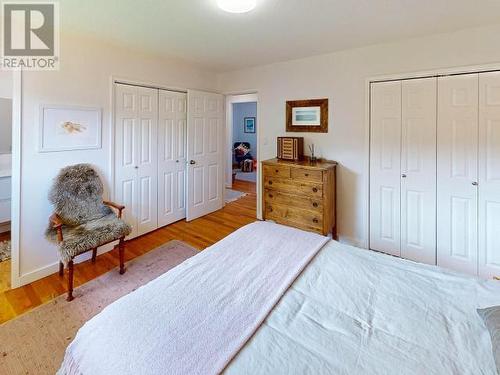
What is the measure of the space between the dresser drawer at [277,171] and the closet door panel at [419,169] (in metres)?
1.26

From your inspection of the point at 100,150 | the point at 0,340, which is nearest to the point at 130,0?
the point at 100,150

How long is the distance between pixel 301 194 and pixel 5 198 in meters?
3.76

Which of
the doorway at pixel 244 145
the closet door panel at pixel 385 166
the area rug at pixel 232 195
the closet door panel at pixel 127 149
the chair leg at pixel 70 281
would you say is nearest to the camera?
the chair leg at pixel 70 281

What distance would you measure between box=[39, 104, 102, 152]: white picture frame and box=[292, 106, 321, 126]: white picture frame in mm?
2379

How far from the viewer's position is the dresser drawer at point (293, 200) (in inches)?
123

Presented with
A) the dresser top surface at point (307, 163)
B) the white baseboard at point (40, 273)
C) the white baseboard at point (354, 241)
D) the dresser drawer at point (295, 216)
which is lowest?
the white baseboard at point (40, 273)

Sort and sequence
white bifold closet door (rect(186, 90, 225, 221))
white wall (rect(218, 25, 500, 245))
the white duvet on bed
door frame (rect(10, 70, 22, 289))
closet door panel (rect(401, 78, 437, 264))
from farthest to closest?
white bifold closet door (rect(186, 90, 225, 221)), closet door panel (rect(401, 78, 437, 264)), white wall (rect(218, 25, 500, 245)), door frame (rect(10, 70, 22, 289)), the white duvet on bed

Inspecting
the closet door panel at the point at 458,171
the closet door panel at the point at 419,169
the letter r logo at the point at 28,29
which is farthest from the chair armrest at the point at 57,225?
the closet door panel at the point at 458,171

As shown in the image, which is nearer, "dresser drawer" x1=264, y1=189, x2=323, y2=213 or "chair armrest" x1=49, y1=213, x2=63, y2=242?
"chair armrest" x1=49, y1=213, x2=63, y2=242

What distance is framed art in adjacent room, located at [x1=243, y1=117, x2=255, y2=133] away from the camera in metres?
9.29

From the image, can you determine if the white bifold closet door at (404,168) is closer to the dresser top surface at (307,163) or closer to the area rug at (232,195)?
the dresser top surface at (307,163)

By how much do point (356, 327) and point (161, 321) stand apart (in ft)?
2.49

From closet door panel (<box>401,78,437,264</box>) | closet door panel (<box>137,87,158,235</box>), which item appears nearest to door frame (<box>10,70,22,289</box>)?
closet door panel (<box>137,87,158,235</box>)

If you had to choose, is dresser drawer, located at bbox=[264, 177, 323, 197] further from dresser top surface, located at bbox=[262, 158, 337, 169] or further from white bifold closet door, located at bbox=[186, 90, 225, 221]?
white bifold closet door, located at bbox=[186, 90, 225, 221]
